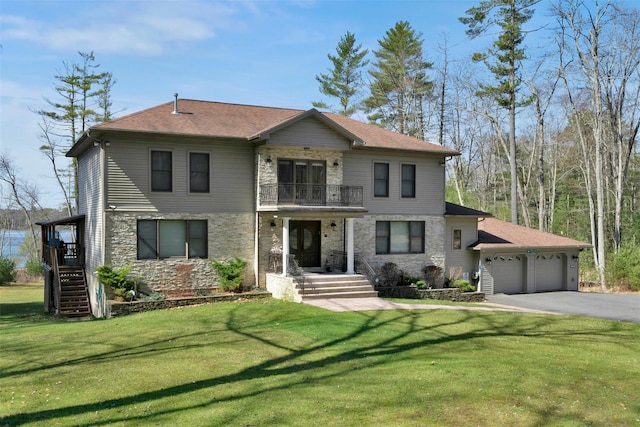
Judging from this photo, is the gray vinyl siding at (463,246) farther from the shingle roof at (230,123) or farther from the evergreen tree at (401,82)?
the evergreen tree at (401,82)

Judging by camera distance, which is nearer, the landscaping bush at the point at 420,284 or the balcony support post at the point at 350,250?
the balcony support post at the point at 350,250

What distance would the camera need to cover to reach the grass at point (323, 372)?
743cm

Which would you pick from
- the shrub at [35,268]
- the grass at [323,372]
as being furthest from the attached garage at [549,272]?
the shrub at [35,268]

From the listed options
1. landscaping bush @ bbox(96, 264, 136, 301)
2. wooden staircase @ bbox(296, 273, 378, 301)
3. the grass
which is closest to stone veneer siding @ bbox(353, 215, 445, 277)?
wooden staircase @ bbox(296, 273, 378, 301)

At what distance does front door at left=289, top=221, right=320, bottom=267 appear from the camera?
858 inches

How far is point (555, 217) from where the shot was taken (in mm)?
45594

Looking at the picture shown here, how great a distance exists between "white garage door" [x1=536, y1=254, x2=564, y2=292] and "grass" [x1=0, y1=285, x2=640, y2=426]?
36.8 feet

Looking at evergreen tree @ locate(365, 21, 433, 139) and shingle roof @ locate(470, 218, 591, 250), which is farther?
evergreen tree @ locate(365, 21, 433, 139)

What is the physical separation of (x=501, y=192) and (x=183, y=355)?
46244mm

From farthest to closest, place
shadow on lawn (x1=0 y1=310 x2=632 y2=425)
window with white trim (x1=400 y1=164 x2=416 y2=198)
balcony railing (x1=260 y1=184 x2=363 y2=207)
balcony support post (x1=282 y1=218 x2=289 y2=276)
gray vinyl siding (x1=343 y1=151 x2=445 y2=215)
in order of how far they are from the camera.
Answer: window with white trim (x1=400 y1=164 x2=416 y2=198) → gray vinyl siding (x1=343 y1=151 x2=445 y2=215) → balcony railing (x1=260 y1=184 x2=363 y2=207) → balcony support post (x1=282 y1=218 x2=289 y2=276) → shadow on lawn (x1=0 y1=310 x2=632 y2=425)

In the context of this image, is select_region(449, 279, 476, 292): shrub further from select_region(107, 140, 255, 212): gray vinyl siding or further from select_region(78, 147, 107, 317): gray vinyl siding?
select_region(78, 147, 107, 317): gray vinyl siding

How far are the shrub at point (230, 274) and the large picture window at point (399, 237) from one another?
6.59 meters

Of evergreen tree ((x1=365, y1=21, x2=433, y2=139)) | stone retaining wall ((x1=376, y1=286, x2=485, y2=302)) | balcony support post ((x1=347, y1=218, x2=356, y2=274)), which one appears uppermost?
evergreen tree ((x1=365, y1=21, x2=433, y2=139))

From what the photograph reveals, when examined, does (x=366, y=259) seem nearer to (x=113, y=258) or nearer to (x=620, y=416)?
(x=113, y=258)
